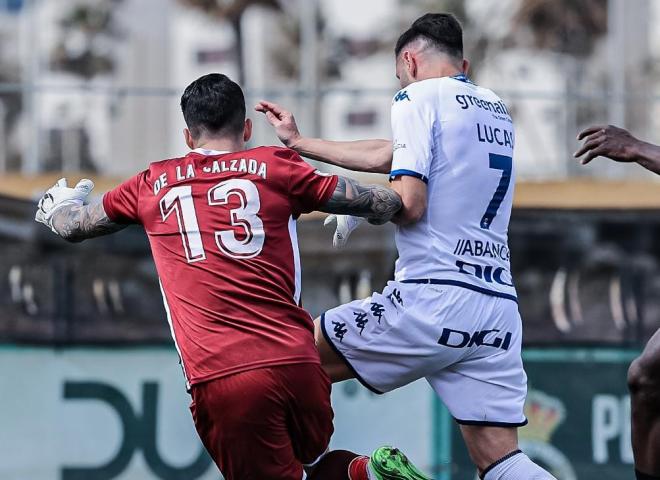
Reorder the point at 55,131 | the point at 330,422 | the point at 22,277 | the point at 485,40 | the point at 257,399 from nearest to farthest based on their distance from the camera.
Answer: the point at 257,399, the point at 330,422, the point at 22,277, the point at 55,131, the point at 485,40

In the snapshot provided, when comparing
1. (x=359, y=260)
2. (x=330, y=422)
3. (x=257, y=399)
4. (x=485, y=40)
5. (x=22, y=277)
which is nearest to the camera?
(x=257, y=399)

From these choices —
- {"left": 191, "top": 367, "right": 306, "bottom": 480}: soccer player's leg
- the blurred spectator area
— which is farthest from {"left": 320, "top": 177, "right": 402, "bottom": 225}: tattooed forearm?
the blurred spectator area

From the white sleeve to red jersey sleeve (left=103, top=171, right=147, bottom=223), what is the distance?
1041mm

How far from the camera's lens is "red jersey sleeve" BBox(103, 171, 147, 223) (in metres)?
4.85

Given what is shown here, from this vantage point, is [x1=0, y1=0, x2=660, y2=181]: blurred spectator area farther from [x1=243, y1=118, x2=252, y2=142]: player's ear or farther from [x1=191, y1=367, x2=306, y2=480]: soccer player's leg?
[x1=191, y1=367, x2=306, y2=480]: soccer player's leg

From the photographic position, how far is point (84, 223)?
496 cm

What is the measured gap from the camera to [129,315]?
855cm

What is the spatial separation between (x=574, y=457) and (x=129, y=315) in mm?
3298

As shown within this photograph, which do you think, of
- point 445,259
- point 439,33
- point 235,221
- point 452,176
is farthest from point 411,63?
point 235,221

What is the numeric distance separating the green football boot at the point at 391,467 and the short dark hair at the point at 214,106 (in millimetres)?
1452

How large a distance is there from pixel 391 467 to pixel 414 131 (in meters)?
1.38

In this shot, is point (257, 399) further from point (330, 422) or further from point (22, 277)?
point (22, 277)

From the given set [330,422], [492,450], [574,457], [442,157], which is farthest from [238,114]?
[574,457]

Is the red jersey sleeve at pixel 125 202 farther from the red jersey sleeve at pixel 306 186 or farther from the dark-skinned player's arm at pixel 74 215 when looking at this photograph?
the red jersey sleeve at pixel 306 186
